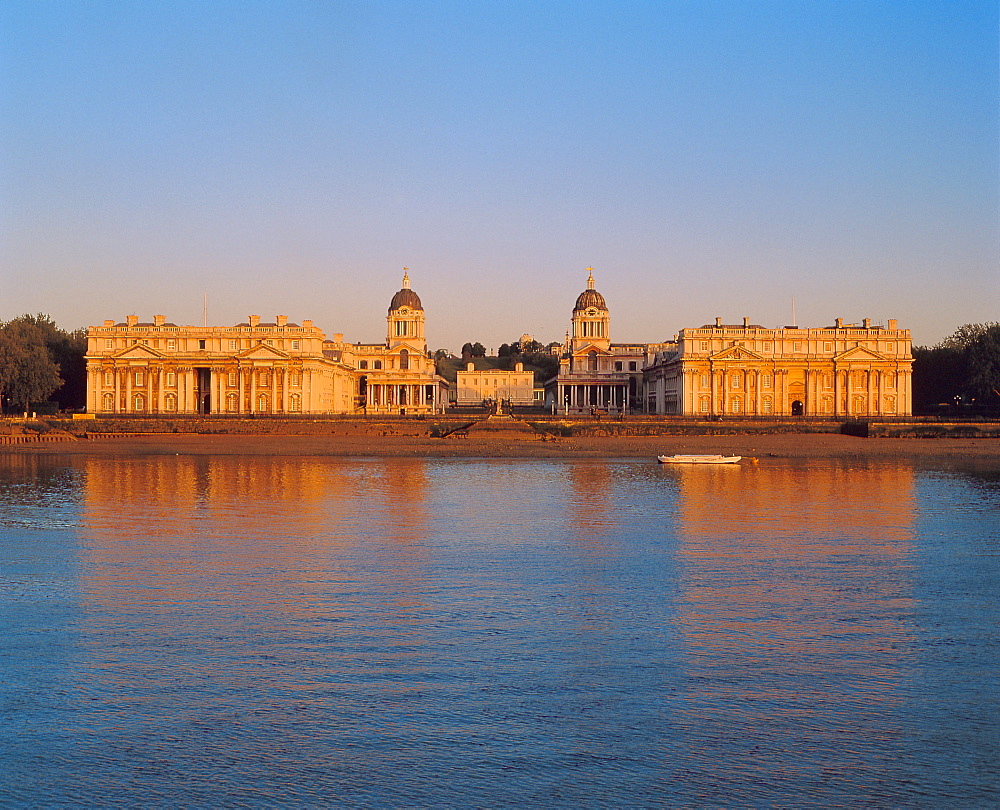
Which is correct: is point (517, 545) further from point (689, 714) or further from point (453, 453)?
point (453, 453)

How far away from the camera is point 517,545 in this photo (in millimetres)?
25922

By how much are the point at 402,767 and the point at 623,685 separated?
12.3 feet

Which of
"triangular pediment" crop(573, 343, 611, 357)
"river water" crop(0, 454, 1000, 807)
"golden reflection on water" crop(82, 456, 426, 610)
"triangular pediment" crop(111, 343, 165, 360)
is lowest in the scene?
"river water" crop(0, 454, 1000, 807)

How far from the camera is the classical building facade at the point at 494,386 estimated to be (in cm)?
17175

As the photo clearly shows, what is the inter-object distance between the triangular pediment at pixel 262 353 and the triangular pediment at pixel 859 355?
58.1 meters

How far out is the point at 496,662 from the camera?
14359mm

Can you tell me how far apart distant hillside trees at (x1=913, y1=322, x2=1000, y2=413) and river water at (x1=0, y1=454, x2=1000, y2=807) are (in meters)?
70.2

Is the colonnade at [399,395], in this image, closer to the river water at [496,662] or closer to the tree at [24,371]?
the tree at [24,371]

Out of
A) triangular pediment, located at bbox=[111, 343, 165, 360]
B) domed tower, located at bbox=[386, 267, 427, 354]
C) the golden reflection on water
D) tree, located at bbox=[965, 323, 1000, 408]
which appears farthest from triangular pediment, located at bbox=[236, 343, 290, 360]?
tree, located at bbox=[965, 323, 1000, 408]

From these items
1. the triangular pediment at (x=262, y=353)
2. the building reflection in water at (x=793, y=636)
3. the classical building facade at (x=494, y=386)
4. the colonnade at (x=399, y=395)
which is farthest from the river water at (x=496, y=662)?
the classical building facade at (x=494, y=386)

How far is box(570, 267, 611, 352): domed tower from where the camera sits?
14590 cm

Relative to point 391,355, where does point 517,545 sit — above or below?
below

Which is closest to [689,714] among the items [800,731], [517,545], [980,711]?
[800,731]

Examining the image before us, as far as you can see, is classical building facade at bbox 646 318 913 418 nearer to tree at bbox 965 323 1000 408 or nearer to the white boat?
tree at bbox 965 323 1000 408
